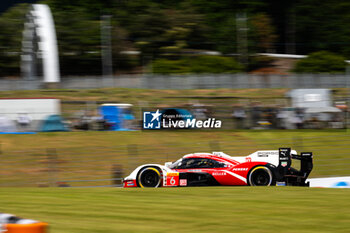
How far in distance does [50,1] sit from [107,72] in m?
19.7

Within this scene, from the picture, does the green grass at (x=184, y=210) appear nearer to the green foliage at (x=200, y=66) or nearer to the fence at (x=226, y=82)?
the fence at (x=226, y=82)

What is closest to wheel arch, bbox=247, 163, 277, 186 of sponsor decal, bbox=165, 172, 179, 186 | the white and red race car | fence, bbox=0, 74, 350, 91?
the white and red race car

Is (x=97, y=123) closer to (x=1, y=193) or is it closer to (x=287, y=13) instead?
(x=1, y=193)

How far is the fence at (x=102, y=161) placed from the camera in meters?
15.7

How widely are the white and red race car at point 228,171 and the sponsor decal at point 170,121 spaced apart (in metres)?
9.10

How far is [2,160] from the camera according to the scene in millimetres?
17391

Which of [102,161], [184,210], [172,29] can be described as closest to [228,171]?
[102,161]

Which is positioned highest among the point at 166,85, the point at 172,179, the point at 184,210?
the point at 166,85

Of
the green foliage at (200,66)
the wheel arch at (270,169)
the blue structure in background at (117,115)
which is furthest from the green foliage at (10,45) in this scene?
the wheel arch at (270,169)

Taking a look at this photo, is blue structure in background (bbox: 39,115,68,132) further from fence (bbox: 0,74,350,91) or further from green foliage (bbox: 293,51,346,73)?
green foliage (bbox: 293,51,346,73)

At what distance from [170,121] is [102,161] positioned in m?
6.05

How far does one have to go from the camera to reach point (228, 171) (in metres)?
12.5

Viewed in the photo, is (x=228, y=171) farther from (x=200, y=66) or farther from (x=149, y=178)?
(x=200, y=66)

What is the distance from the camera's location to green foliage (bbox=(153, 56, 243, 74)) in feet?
152
